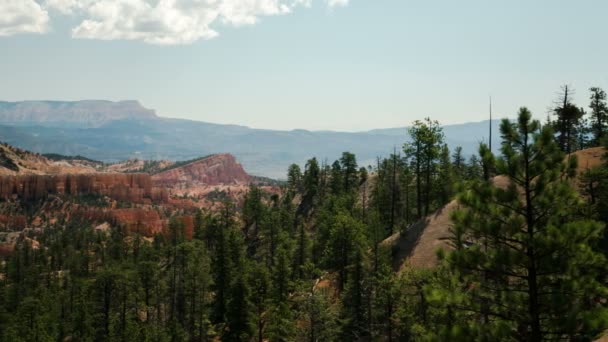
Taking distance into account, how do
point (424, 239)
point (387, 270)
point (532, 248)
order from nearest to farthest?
point (532, 248) < point (387, 270) < point (424, 239)

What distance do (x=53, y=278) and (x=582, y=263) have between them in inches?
4156

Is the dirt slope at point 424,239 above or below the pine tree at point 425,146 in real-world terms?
below

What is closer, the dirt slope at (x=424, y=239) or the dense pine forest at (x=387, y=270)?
the dense pine forest at (x=387, y=270)

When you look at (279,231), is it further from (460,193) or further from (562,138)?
(460,193)

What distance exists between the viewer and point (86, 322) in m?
59.5

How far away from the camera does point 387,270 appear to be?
3666cm

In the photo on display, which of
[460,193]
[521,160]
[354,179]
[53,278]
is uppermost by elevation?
[521,160]

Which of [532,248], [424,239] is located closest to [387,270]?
[424,239]

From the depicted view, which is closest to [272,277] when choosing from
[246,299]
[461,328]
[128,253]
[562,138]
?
[246,299]

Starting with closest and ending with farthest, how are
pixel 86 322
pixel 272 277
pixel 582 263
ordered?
pixel 582 263 → pixel 272 277 → pixel 86 322

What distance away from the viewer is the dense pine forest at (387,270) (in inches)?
588

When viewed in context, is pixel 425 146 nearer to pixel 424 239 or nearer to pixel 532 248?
pixel 424 239

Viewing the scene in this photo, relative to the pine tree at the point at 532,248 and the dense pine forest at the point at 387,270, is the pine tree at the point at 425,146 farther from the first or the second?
the pine tree at the point at 532,248

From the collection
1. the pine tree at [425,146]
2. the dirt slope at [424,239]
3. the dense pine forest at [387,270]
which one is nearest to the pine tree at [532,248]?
the dense pine forest at [387,270]
